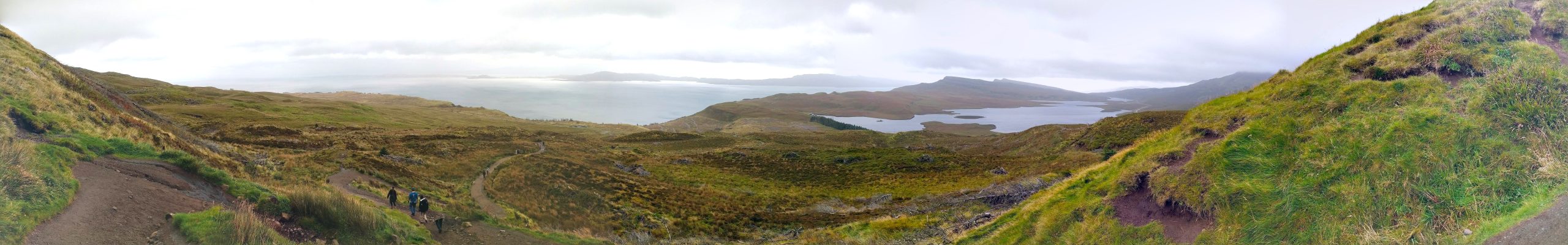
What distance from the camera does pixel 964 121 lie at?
142 meters

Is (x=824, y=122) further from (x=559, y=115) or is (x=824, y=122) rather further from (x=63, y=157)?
(x=63, y=157)

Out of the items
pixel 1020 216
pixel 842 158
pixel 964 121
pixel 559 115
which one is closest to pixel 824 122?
pixel 964 121

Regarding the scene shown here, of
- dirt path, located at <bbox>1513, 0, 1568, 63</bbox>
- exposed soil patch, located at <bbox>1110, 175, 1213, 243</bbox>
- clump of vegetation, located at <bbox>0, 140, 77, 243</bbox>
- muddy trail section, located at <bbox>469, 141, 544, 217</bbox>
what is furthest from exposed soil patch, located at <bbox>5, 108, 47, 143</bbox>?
dirt path, located at <bbox>1513, 0, 1568, 63</bbox>

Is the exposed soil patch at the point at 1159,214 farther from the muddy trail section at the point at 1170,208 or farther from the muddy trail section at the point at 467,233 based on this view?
the muddy trail section at the point at 467,233

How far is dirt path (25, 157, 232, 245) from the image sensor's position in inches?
359

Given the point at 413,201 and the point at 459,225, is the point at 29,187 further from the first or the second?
the point at 459,225

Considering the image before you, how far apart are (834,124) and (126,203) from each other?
126m

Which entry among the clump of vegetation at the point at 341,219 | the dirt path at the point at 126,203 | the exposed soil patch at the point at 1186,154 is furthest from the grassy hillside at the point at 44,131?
the exposed soil patch at the point at 1186,154

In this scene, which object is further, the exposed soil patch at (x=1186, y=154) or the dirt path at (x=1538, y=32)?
the exposed soil patch at (x=1186, y=154)

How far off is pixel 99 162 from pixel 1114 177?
935 inches

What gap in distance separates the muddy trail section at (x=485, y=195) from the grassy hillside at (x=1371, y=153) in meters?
18.6

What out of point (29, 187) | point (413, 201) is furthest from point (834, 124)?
point (29, 187)

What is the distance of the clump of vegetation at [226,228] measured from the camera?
9.78m

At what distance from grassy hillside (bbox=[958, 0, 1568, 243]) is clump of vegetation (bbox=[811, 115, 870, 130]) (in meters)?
105
